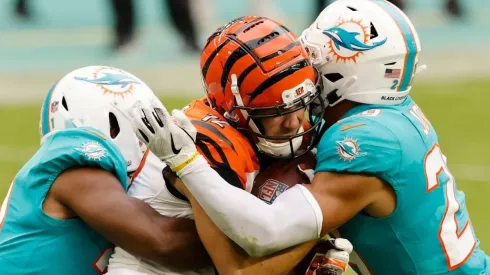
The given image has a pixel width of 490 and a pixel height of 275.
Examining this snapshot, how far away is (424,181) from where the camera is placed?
4031 millimetres

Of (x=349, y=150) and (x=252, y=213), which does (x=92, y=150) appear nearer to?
(x=252, y=213)

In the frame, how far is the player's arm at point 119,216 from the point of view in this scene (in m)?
3.79

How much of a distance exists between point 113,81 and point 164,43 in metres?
10.6

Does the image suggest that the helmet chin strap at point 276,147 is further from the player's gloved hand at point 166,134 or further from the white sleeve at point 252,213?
the player's gloved hand at point 166,134

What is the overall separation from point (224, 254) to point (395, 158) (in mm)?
809

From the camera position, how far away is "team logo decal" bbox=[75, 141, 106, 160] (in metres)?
3.83

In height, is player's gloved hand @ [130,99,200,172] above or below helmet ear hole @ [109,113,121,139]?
above

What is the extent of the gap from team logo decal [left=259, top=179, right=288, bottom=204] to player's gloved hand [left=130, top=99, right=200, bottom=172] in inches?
17.3

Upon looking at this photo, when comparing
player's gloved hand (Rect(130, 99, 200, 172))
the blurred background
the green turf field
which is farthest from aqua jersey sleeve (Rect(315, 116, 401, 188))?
the blurred background

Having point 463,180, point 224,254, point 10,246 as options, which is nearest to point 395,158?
point 224,254

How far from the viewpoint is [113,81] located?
4.45m

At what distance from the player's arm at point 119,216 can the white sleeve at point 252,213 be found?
0.26 m

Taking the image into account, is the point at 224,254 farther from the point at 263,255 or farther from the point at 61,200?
the point at 61,200

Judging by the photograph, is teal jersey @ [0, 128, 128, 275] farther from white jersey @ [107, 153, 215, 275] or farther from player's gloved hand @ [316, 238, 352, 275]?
player's gloved hand @ [316, 238, 352, 275]
